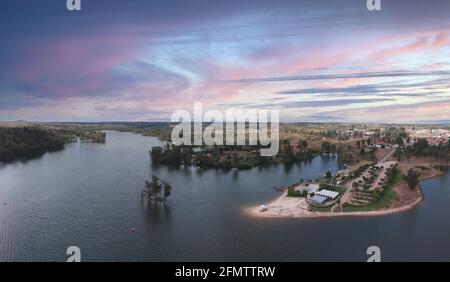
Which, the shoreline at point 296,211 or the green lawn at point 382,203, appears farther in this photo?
the green lawn at point 382,203

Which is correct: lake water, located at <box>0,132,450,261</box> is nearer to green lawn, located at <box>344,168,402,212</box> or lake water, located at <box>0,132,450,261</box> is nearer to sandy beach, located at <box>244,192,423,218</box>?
sandy beach, located at <box>244,192,423,218</box>

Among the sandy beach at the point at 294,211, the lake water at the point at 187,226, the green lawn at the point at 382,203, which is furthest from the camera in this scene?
the green lawn at the point at 382,203

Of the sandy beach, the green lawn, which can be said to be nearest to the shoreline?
the sandy beach

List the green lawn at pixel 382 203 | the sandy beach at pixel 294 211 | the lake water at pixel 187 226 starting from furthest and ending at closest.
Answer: the green lawn at pixel 382 203 < the sandy beach at pixel 294 211 < the lake water at pixel 187 226

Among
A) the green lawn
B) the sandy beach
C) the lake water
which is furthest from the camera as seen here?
the green lawn

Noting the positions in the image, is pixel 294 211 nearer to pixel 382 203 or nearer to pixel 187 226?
pixel 382 203

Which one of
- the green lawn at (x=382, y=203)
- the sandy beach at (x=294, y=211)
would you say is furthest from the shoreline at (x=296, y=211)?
the green lawn at (x=382, y=203)

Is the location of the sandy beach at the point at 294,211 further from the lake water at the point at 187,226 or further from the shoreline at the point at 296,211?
the lake water at the point at 187,226

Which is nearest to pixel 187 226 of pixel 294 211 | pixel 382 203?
pixel 294 211
